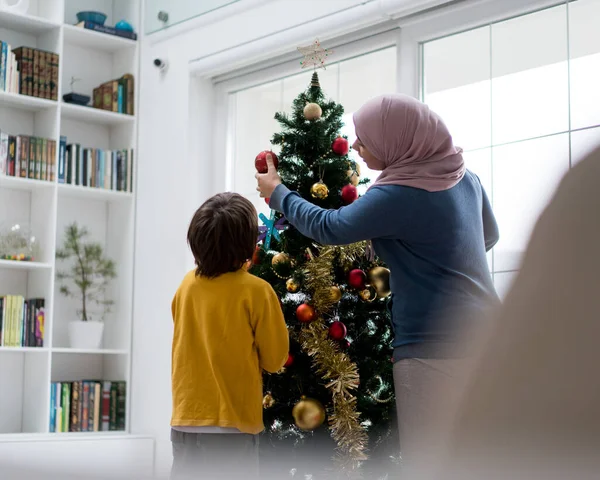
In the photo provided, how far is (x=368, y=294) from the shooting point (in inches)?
91.5

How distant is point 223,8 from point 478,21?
131 centimetres

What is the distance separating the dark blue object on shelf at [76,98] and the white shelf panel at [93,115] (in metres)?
0.05

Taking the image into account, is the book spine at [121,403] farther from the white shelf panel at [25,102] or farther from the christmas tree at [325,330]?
the christmas tree at [325,330]

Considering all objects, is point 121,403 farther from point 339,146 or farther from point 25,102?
point 339,146

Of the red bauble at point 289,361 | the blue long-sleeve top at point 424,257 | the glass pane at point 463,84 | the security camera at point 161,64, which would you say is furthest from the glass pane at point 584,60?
the security camera at point 161,64

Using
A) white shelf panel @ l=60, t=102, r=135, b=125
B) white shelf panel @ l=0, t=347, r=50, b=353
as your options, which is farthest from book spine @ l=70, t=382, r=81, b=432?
white shelf panel @ l=60, t=102, r=135, b=125

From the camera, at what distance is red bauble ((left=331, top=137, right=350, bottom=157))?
2.37 m

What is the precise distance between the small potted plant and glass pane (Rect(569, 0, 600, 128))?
241 cm

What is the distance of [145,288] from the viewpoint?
156 inches

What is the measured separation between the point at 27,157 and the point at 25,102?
27 centimetres

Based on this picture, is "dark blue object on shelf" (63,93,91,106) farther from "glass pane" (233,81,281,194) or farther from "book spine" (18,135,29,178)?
"glass pane" (233,81,281,194)

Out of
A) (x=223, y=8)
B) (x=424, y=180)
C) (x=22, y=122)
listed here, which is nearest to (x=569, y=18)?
(x=424, y=180)

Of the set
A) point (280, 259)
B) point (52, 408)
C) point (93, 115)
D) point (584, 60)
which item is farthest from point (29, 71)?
point (584, 60)

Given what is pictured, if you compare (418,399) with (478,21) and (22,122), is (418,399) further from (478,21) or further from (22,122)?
(22,122)
